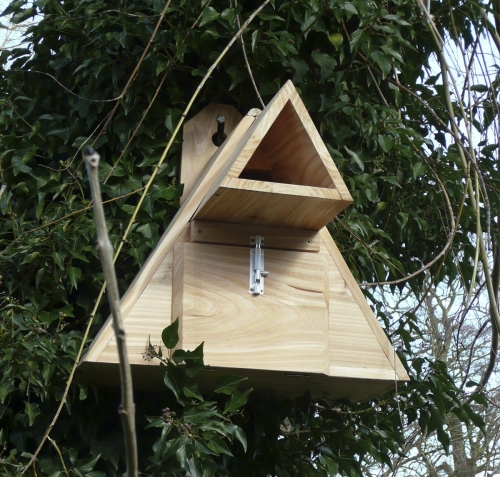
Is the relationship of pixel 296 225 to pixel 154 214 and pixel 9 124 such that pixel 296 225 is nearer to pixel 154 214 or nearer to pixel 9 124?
pixel 154 214

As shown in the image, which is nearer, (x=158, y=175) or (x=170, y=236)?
(x=170, y=236)

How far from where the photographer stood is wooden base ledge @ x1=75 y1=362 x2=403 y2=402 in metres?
1.58

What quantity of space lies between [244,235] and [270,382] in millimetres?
327

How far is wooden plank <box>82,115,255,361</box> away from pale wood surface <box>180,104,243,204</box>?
11cm

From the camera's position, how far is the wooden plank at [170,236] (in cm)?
152

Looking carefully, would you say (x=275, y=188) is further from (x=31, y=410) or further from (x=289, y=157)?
(x=31, y=410)

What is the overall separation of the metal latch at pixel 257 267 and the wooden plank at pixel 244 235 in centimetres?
1

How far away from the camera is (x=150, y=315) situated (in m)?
1.58

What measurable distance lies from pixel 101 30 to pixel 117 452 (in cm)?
98

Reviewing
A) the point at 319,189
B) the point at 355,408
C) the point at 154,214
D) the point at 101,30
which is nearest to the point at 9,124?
the point at 101,30

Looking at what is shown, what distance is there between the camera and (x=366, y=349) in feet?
5.59

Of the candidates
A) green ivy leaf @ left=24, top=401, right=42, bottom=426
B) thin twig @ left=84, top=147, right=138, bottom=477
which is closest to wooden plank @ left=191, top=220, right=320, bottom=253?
green ivy leaf @ left=24, top=401, right=42, bottom=426

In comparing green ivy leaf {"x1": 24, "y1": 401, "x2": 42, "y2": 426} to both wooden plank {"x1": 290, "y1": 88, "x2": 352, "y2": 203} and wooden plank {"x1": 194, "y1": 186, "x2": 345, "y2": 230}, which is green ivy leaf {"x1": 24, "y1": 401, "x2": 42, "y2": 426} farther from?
wooden plank {"x1": 290, "y1": 88, "x2": 352, "y2": 203}

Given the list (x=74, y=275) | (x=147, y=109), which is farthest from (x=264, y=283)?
(x=147, y=109)
